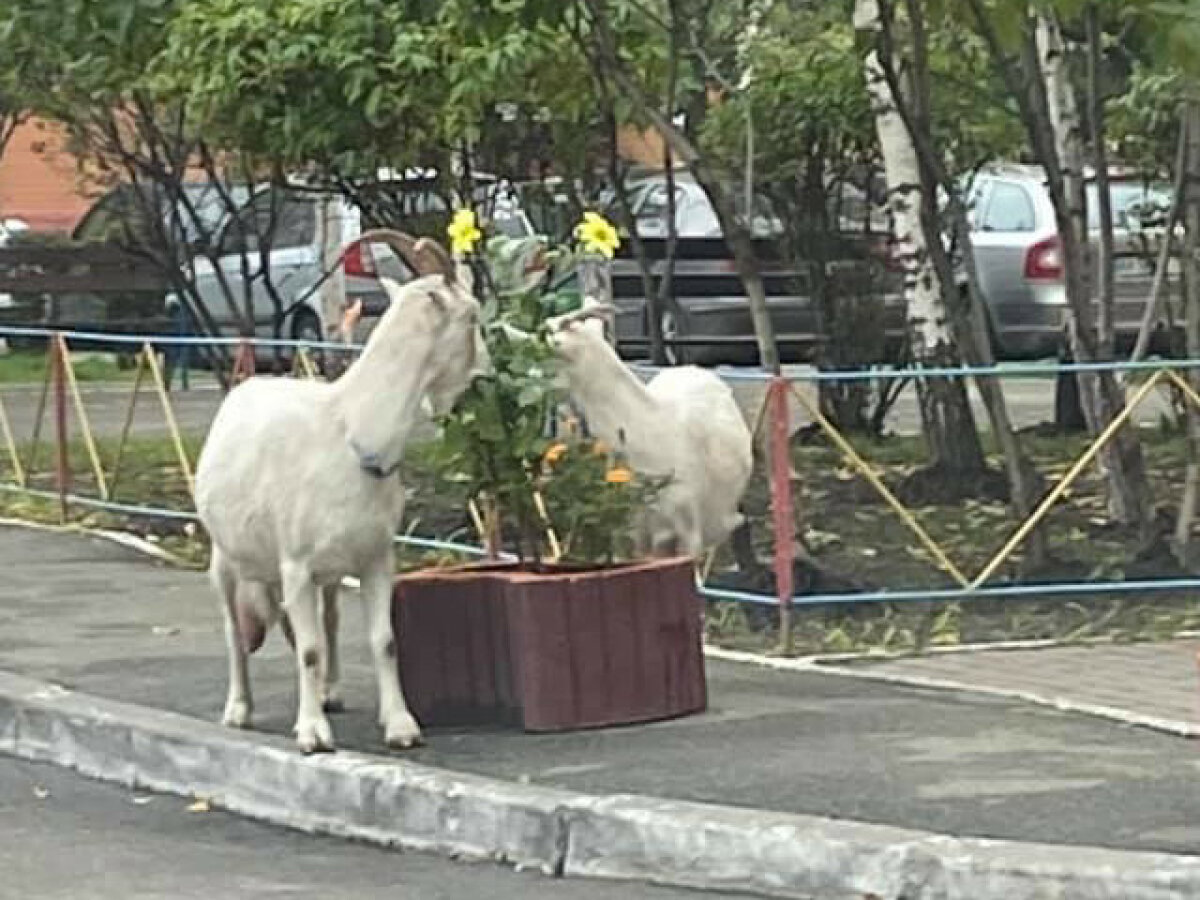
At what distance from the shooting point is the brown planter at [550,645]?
Result: 971 cm

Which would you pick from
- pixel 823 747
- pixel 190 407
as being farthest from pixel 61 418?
pixel 823 747

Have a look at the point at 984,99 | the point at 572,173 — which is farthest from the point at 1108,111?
the point at 572,173

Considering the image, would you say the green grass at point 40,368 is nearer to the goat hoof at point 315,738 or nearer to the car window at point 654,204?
the car window at point 654,204

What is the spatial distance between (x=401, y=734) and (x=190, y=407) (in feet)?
30.5

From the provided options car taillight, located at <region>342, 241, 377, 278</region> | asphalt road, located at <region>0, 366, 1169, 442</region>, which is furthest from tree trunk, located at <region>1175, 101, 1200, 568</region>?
car taillight, located at <region>342, 241, 377, 278</region>

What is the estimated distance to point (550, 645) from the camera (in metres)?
9.70

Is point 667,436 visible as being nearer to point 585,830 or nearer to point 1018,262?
point 585,830

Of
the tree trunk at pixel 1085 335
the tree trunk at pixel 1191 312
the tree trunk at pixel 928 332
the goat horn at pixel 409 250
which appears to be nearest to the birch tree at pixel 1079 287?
the tree trunk at pixel 1085 335

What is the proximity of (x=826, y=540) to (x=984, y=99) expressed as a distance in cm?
398

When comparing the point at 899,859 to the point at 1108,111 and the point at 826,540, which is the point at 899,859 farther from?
the point at 1108,111

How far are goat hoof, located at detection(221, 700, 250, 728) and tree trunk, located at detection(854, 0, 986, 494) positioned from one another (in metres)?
6.26

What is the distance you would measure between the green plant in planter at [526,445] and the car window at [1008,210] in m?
16.7

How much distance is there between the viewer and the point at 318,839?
898 cm

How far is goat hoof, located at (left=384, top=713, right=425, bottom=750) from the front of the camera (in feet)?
31.2
